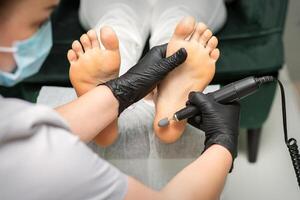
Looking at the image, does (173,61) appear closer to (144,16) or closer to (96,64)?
(96,64)

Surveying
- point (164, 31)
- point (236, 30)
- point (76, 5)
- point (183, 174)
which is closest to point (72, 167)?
point (183, 174)

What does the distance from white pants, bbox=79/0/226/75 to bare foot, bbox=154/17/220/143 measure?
1.02 feet

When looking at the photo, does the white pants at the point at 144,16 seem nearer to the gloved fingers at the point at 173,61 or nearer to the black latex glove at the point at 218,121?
the gloved fingers at the point at 173,61

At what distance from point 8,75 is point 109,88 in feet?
0.80

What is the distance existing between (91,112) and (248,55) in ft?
2.26

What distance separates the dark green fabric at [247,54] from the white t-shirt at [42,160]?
2.64ft

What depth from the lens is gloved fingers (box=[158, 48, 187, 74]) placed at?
101cm

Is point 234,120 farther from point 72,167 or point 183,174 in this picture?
point 72,167

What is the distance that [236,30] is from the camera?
1524 mm

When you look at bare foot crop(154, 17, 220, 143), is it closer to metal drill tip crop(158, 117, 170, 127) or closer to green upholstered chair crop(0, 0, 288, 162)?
metal drill tip crop(158, 117, 170, 127)

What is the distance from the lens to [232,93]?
38.0 inches

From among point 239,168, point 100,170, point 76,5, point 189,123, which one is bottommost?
point 239,168

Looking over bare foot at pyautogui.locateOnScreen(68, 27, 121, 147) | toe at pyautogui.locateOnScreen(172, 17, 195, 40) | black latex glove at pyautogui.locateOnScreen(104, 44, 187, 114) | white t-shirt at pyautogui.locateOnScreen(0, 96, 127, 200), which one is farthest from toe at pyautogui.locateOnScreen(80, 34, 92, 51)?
white t-shirt at pyautogui.locateOnScreen(0, 96, 127, 200)

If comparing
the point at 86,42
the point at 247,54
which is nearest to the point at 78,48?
the point at 86,42
